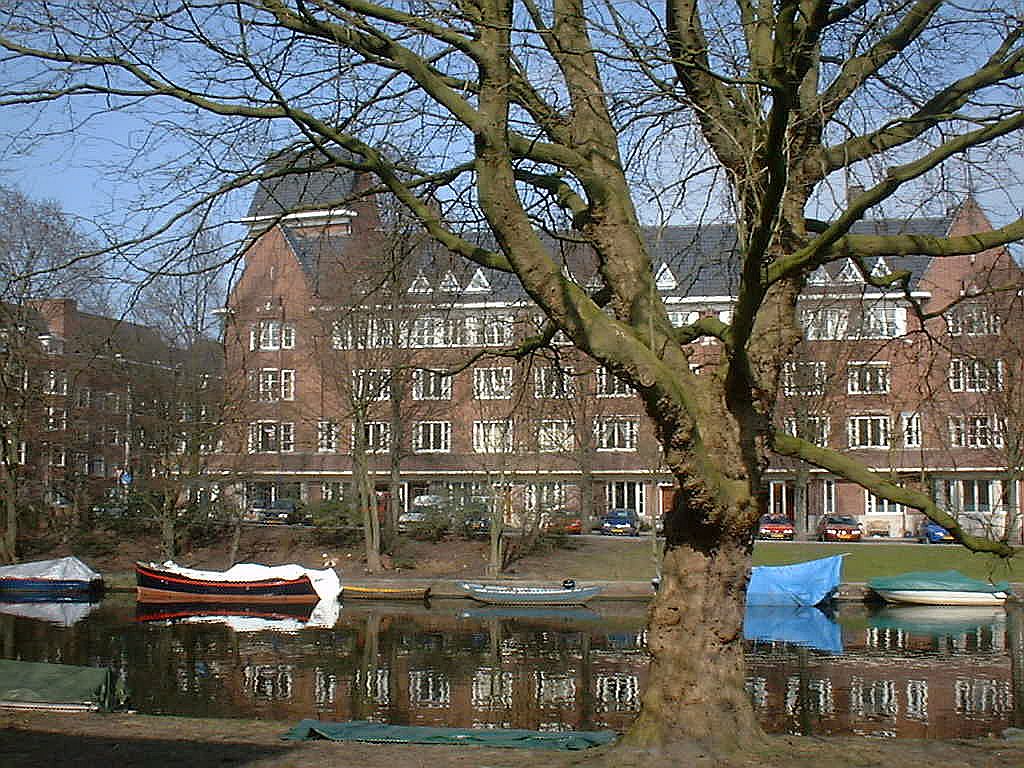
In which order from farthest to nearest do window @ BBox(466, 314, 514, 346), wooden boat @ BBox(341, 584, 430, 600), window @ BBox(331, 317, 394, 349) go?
window @ BBox(331, 317, 394, 349) → wooden boat @ BBox(341, 584, 430, 600) → window @ BBox(466, 314, 514, 346)

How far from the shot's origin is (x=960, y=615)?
3077 cm

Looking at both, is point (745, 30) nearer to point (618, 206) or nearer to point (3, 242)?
point (618, 206)

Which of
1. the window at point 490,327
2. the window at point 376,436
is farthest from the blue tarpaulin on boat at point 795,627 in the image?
the window at point 376,436

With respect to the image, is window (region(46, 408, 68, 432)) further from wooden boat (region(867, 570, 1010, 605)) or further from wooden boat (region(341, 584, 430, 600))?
wooden boat (region(867, 570, 1010, 605))

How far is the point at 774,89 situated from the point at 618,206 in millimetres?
2720

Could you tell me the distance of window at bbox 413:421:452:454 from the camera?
49.4m

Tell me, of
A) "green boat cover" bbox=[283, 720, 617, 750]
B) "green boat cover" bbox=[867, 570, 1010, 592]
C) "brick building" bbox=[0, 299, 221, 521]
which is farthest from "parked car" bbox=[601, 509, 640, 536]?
"green boat cover" bbox=[283, 720, 617, 750]

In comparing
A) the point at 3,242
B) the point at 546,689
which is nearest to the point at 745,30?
the point at 546,689

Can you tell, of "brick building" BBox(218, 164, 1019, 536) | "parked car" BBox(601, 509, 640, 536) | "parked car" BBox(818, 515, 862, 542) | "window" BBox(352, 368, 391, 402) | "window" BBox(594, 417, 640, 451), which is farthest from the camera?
"parked car" BBox(601, 509, 640, 536)

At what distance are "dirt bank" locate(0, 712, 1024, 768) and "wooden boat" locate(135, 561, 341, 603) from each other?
69.8ft

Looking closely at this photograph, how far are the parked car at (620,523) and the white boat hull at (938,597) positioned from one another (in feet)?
50.4

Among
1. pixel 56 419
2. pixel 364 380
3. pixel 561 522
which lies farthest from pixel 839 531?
pixel 56 419

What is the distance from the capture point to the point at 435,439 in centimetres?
5075

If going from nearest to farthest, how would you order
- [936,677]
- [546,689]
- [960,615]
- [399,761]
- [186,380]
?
[399,761], [546,689], [936,677], [960,615], [186,380]
